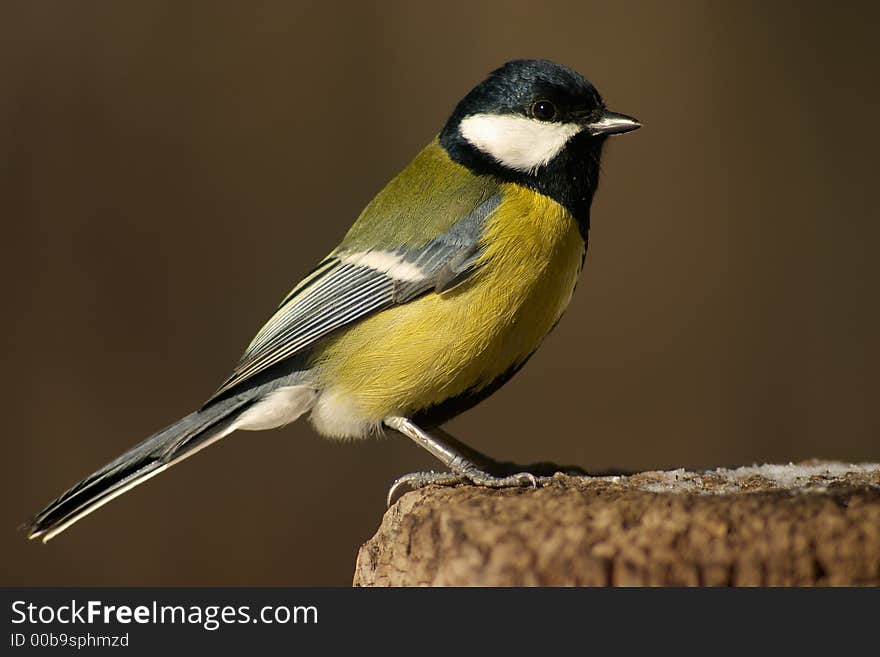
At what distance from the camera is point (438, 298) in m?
2.10

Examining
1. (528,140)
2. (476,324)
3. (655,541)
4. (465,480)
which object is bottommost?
(655,541)

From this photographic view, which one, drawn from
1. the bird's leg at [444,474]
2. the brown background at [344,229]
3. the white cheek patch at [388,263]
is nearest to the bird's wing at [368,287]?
the white cheek patch at [388,263]

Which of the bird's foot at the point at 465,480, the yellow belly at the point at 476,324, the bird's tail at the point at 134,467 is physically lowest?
the bird's foot at the point at 465,480

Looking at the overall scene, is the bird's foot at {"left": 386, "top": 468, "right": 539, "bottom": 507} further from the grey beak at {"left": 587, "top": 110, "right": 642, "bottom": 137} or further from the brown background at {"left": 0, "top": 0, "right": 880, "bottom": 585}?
the brown background at {"left": 0, "top": 0, "right": 880, "bottom": 585}

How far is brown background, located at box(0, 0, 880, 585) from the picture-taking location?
3328 mm

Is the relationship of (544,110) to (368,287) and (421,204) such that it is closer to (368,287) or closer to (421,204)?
(421,204)

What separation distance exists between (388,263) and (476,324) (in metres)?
0.26

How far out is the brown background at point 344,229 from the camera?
131 inches

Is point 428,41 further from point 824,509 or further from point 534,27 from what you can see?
point 824,509

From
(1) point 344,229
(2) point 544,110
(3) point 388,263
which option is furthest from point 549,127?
(1) point 344,229

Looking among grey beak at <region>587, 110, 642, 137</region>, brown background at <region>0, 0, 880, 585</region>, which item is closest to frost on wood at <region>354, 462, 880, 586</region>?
grey beak at <region>587, 110, 642, 137</region>

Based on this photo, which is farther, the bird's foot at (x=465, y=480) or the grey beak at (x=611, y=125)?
the grey beak at (x=611, y=125)

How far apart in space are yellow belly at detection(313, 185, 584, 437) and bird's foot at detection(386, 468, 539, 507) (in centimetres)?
16

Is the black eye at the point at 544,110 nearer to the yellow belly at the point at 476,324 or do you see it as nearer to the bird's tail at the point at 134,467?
the yellow belly at the point at 476,324
